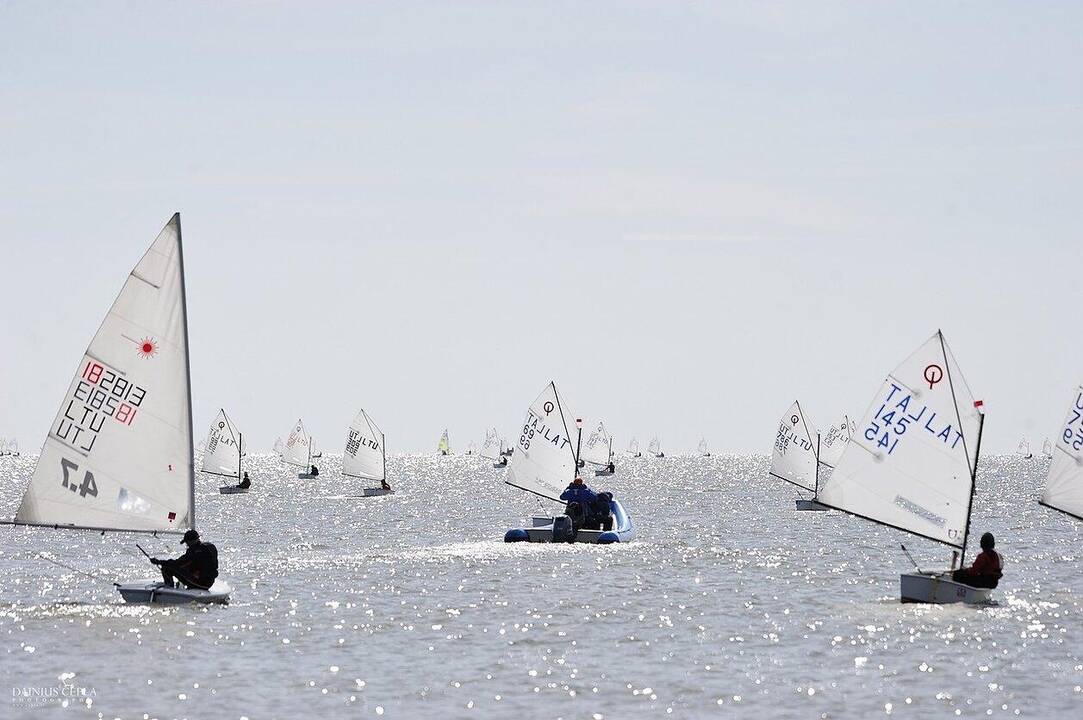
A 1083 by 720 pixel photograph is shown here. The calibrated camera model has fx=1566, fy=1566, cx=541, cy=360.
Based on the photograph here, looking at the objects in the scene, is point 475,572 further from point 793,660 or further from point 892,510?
point 793,660

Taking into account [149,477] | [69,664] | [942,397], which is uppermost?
[942,397]

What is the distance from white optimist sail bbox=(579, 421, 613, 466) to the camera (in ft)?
620

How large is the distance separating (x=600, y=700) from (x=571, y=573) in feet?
59.9

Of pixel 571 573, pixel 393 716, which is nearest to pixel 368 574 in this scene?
pixel 571 573

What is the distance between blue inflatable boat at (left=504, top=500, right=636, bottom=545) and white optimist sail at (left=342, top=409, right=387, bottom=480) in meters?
60.6

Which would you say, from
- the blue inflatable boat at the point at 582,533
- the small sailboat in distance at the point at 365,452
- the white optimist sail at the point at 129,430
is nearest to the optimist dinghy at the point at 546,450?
the blue inflatable boat at the point at 582,533

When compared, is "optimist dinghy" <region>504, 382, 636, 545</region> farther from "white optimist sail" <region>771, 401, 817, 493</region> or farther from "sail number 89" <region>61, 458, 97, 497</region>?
"white optimist sail" <region>771, 401, 817, 493</region>

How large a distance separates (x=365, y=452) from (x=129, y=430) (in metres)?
82.0

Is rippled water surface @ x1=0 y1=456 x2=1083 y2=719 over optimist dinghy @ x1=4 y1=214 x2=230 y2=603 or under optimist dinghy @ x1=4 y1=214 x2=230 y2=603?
under

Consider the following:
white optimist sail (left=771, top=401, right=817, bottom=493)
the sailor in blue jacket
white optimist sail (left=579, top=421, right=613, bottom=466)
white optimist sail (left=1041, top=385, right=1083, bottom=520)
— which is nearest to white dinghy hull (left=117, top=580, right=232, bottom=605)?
the sailor in blue jacket

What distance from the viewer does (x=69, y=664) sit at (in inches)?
995

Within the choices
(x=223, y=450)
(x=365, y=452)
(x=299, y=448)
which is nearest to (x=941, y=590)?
(x=365, y=452)

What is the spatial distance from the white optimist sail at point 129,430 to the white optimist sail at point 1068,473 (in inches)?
969

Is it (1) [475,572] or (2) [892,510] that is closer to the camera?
(2) [892,510]
